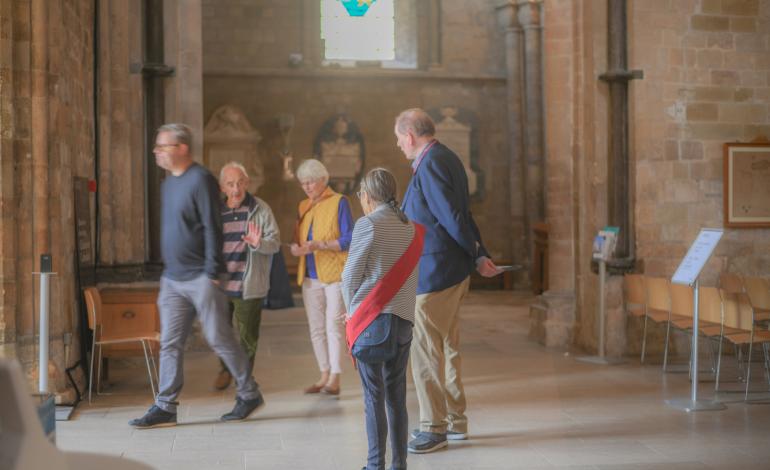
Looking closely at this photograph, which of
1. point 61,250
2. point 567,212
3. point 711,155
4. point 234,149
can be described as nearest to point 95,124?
point 61,250

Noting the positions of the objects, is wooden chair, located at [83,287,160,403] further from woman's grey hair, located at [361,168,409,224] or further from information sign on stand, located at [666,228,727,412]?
information sign on stand, located at [666,228,727,412]

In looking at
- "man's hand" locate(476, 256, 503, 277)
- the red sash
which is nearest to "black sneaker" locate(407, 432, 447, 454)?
"man's hand" locate(476, 256, 503, 277)

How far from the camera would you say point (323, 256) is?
629 cm

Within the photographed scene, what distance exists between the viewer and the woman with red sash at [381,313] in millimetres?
4070

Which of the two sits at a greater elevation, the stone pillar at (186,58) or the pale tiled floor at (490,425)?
the stone pillar at (186,58)

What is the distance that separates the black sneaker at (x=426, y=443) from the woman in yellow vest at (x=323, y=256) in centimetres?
149

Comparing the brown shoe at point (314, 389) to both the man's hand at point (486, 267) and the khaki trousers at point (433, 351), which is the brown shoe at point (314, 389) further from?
the man's hand at point (486, 267)

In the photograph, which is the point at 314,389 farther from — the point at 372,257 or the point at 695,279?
the point at 372,257

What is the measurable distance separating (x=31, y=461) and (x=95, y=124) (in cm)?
644

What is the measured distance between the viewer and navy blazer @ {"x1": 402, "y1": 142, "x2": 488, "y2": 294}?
4875 millimetres

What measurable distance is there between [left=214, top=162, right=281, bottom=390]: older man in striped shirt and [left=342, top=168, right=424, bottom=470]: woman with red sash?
5.93 feet

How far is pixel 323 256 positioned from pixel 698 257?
2415 millimetres

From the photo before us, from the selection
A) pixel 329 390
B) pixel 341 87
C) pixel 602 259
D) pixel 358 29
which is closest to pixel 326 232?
pixel 329 390

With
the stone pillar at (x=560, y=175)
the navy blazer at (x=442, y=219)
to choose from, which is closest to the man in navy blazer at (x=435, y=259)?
the navy blazer at (x=442, y=219)
